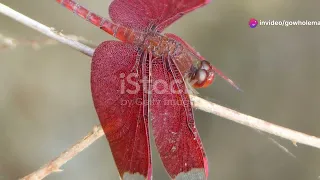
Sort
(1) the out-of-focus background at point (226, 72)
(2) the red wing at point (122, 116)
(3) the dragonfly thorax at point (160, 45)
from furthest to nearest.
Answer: (1) the out-of-focus background at point (226, 72) < (3) the dragonfly thorax at point (160, 45) < (2) the red wing at point (122, 116)

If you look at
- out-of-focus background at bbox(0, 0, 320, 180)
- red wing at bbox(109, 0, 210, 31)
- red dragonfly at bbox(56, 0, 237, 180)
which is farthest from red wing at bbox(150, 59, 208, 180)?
out-of-focus background at bbox(0, 0, 320, 180)

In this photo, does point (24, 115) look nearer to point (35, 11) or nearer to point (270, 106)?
point (35, 11)

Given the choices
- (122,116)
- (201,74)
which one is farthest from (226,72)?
(122,116)

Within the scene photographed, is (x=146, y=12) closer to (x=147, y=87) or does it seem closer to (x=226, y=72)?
(x=147, y=87)

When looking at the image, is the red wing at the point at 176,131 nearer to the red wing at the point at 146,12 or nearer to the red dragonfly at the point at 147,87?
the red dragonfly at the point at 147,87


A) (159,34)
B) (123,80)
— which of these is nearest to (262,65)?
(159,34)

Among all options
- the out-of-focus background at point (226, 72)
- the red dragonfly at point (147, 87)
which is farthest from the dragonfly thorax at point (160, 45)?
the out-of-focus background at point (226, 72)
